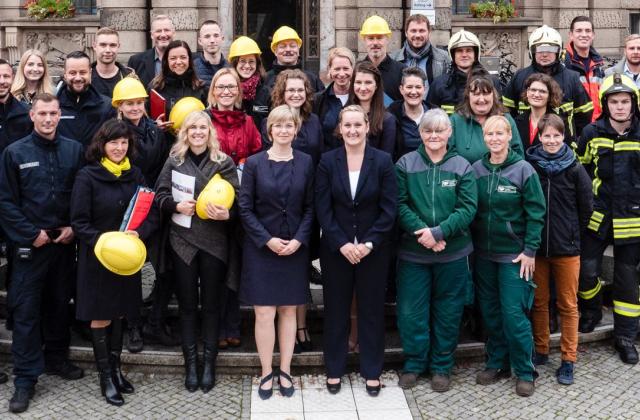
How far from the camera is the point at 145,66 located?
25.7 ft

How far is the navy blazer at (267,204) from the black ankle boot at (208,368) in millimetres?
979

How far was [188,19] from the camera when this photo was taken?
14.5 metres

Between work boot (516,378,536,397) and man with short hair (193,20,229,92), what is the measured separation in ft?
12.7

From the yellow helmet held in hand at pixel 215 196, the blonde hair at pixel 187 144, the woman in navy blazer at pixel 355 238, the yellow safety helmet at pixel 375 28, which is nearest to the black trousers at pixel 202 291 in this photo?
the yellow helmet held in hand at pixel 215 196

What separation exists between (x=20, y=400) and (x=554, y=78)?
522cm

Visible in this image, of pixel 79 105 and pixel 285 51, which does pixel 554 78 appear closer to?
pixel 285 51

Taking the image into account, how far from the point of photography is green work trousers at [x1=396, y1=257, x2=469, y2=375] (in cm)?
596

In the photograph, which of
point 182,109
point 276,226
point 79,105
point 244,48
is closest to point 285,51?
point 244,48

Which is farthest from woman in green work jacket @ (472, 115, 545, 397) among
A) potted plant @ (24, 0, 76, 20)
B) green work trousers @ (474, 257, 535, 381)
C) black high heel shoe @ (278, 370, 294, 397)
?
potted plant @ (24, 0, 76, 20)

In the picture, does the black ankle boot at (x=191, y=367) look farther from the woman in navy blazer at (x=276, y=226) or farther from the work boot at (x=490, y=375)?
the work boot at (x=490, y=375)

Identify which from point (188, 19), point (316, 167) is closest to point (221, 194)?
point (316, 167)

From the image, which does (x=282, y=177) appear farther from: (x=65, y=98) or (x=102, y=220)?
(x=65, y=98)

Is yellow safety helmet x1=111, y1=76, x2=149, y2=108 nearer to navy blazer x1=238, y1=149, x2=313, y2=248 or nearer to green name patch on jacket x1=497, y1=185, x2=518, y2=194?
navy blazer x1=238, y1=149, x2=313, y2=248

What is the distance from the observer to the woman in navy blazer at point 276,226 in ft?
18.8
